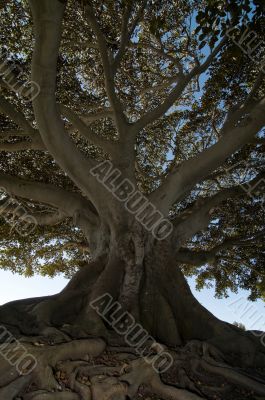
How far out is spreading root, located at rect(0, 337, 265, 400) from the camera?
10.7 feet

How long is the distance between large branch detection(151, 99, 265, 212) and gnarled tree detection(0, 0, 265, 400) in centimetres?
2

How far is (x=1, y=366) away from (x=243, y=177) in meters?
9.12

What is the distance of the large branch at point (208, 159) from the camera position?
5.95 metres

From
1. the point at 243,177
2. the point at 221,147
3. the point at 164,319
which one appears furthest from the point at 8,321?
the point at 243,177

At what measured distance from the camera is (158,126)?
10.7 m

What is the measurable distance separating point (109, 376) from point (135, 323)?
166cm

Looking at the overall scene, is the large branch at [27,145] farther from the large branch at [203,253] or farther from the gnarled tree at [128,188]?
the large branch at [203,253]

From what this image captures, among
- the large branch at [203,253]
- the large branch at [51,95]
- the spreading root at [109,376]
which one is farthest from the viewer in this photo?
the large branch at [203,253]

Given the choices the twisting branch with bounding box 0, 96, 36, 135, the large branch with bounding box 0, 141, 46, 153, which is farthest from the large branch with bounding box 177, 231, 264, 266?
the twisting branch with bounding box 0, 96, 36, 135

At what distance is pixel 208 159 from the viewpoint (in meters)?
6.25

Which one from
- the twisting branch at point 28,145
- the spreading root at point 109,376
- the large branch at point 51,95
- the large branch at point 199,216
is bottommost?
the spreading root at point 109,376

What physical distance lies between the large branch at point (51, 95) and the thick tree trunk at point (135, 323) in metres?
1.63

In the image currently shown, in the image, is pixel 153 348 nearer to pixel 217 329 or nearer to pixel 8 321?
pixel 217 329

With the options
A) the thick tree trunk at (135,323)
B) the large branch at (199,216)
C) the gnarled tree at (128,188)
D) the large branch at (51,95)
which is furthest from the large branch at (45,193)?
the large branch at (199,216)
